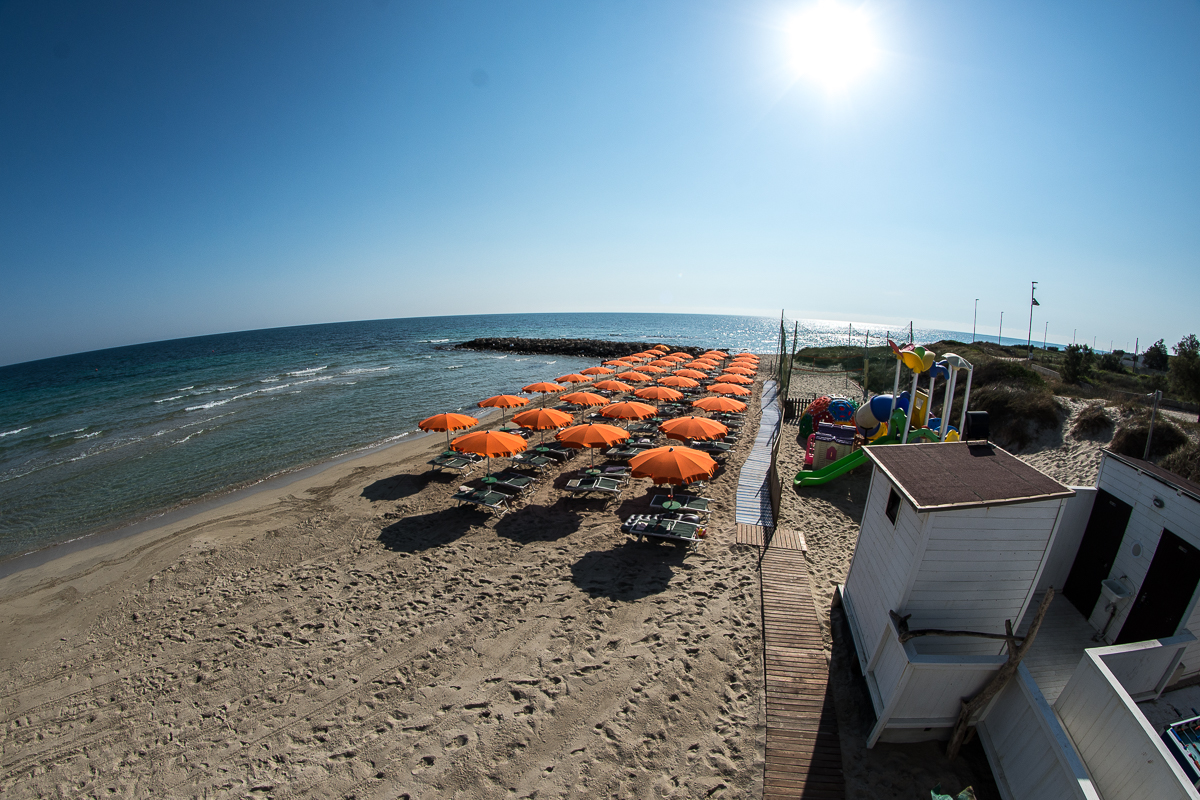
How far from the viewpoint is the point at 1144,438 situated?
11148mm

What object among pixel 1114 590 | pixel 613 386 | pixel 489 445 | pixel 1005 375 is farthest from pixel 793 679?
pixel 1005 375

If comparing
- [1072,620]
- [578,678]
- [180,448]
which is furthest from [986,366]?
[180,448]

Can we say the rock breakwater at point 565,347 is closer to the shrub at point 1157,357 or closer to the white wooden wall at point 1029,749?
the shrub at point 1157,357

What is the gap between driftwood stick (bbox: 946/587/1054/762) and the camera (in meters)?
4.45

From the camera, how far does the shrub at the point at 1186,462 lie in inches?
364

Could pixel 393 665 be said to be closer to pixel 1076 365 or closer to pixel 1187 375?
pixel 1187 375

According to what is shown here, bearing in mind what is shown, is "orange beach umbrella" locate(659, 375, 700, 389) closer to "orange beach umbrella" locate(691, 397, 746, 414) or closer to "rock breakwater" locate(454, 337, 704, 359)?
"orange beach umbrella" locate(691, 397, 746, 414)

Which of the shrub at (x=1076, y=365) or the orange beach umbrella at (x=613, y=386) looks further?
the shrub at (x=1076, y=365)

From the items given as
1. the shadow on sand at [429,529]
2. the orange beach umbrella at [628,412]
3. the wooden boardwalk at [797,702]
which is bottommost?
the wooden boardwalk at [797,702]

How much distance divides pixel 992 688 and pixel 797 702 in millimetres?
2042

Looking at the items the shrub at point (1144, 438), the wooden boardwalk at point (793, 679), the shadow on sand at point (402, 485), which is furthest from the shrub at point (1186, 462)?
the shadow on sand at point (402, 485)

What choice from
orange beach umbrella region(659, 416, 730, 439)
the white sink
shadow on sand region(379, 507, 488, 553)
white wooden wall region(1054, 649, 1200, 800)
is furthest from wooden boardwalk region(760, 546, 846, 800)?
shadow on sand region(379, 507, 488, 553)

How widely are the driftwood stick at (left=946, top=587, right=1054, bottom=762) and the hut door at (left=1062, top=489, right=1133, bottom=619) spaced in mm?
3147

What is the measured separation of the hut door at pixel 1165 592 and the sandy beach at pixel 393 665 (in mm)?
4702
